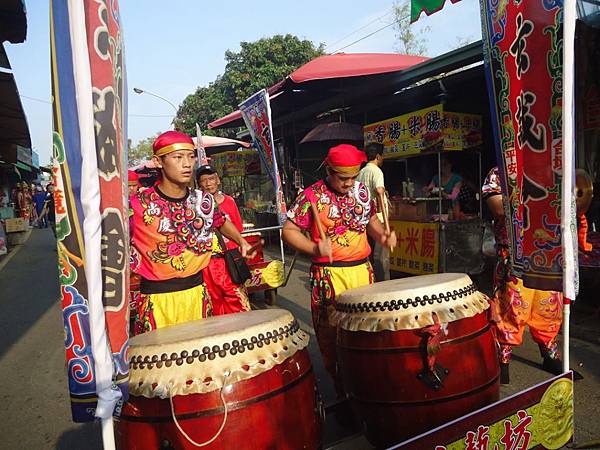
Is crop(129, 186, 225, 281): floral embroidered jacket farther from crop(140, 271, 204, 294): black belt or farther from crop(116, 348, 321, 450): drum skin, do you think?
crop(116, 348, 321, 450): drum skin

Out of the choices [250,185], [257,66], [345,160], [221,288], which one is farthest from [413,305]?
[257,66]

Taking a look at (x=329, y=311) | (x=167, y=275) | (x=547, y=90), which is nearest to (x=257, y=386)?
(x=167, y=275)

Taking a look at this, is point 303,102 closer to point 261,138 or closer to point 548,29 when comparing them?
point 261,138

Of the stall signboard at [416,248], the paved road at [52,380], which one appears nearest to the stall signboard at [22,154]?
the paved road at [52,380]

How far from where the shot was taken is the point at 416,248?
644 cm

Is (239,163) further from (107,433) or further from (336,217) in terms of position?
(107,433)

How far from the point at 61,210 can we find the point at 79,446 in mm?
2298

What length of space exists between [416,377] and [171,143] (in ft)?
5.21

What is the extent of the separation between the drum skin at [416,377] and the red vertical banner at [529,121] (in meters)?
0.47

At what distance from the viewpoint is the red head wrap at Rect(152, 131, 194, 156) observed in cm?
229

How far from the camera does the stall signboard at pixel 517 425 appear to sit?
171cm

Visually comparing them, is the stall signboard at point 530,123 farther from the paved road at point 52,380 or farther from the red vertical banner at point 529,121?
the paved road at point 52,380

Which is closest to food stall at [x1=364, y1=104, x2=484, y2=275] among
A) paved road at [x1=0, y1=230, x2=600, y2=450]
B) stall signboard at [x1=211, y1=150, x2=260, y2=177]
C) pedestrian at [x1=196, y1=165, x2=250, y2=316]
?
paved road at [x1=0, y1=230, x2=600, y2=450]

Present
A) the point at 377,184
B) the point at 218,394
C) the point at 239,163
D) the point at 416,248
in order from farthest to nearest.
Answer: the point at 239,163, the point at 416,248, the point at 377,184, the point at 218,394
